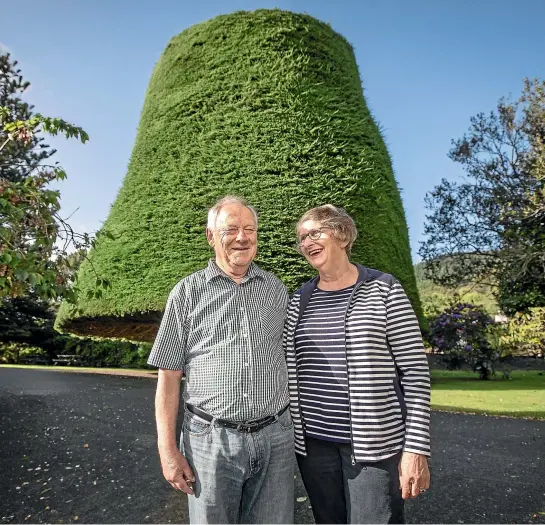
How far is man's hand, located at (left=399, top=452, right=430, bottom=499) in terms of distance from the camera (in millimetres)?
1920

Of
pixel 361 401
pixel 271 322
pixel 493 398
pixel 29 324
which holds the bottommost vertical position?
pixel 493 398

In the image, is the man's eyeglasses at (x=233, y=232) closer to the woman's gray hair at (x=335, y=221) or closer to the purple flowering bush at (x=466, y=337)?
the woman's gray hair at (x=335, y=221)

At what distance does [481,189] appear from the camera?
68.9ft

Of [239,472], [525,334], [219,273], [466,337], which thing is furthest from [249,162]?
[466,337]

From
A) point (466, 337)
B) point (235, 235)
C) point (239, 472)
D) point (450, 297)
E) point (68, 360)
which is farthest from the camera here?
point (450, 297)

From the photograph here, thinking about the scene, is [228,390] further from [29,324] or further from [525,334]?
[29,324]

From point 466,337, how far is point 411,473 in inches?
528

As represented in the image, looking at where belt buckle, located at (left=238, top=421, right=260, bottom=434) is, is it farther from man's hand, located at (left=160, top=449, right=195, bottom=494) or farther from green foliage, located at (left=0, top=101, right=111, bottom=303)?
green foliage, located at (left=0, top=101, right=111, bottom=303)

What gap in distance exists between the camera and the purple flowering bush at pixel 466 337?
553 inches

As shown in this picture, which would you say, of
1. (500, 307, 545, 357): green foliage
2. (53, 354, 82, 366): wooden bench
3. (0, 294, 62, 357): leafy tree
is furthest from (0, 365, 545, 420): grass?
(0, 294, 62, 357): leafy tree

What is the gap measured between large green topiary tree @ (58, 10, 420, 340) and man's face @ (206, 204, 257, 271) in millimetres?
5927

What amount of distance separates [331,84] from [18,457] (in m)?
8.34

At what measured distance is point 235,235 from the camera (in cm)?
214

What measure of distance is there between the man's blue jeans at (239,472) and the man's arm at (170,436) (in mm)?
45
